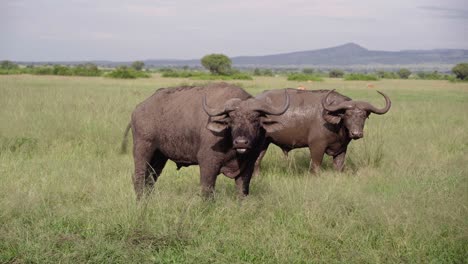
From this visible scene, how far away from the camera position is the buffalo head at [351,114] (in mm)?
8961

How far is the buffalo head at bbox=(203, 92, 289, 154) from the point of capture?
244 inches

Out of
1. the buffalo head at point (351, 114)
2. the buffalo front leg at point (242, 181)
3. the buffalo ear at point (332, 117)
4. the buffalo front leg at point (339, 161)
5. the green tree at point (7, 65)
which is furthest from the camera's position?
the green tree at point (7, 65)

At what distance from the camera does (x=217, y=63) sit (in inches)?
3292

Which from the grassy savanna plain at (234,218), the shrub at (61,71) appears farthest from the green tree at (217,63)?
the grassy savanna plain at (234,218)

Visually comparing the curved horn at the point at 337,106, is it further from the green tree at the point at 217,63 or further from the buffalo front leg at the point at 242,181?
the green tree at the point at 217,63

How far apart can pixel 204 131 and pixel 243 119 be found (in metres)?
0.62

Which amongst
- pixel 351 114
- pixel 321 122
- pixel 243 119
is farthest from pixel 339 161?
pixel 243 119

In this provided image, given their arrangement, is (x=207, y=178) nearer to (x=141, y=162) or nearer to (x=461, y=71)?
(x=141, y=162)

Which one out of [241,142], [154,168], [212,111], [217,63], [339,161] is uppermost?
[212,111]

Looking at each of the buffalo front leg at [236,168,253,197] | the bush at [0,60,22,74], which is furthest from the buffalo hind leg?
the bush at [0,60,22,74]

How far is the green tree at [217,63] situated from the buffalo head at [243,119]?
75.0m

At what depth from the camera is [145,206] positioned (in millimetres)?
5957

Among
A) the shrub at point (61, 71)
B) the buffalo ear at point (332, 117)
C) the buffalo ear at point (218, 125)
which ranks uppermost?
the buffalo ear at point (218, 125)

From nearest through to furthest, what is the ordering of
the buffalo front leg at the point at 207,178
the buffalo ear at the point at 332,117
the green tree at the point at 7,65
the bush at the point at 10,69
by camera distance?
the buffalo front leg at the point at 207,178 → the buffalo ear at the point at 332,117 → the bush at the point at 10,69 → the green tree at the point at 7,65
